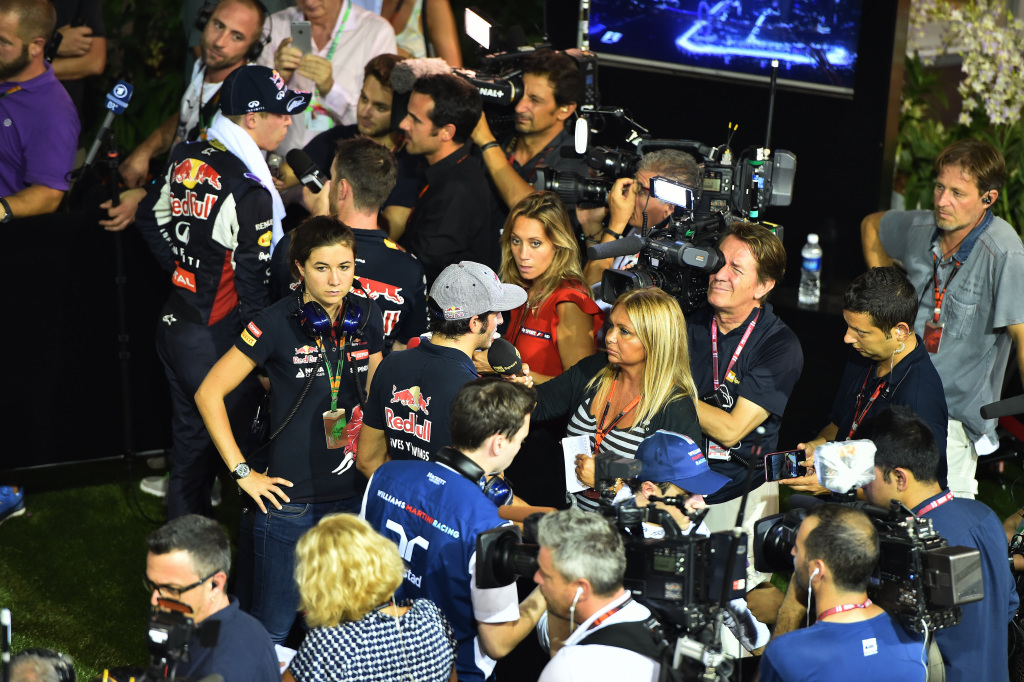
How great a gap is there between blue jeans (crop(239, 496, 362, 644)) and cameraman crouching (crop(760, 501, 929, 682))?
1.75 meters

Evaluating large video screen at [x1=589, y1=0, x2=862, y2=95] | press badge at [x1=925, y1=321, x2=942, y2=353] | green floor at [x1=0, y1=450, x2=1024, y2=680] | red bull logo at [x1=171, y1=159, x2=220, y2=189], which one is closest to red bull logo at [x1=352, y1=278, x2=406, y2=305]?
red bull logo at [x1=171, y1=159, x2=220, y2=189]

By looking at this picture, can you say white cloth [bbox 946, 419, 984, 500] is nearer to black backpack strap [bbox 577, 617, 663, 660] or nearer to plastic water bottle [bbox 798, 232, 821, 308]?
plastic water bottle [bbox 798, 232, 821, 308]

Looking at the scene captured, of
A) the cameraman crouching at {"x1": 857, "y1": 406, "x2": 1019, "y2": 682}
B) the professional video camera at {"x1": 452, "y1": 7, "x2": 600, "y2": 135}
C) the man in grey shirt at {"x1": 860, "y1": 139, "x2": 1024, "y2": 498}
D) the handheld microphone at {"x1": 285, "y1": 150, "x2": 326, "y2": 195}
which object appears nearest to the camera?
the cameraman crouching at {"x1": 857, "y1": 406, "x2": 1019, "y2": 682}

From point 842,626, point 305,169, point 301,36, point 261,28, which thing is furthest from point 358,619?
point 301,36

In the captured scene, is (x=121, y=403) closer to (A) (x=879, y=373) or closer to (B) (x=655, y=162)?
(B) (x=655, y=162)

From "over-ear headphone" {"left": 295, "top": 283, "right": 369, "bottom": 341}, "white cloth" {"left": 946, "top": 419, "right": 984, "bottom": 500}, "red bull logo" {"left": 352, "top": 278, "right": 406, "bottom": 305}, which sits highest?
"over-ear headphone" {"left": 295, "top": 283, "right": 369, "bottom": 341}

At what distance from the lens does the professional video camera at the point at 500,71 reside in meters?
5.54

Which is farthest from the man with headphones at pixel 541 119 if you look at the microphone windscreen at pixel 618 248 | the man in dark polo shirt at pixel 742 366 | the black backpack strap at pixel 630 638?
the black backpack strap at pixel 630 638

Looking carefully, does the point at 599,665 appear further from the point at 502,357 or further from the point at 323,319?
the point at 323,319

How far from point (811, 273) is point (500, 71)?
88.9 inches

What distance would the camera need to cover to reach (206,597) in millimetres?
2967

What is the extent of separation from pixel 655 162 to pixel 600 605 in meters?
2.48

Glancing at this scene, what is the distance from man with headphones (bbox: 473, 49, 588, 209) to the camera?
220 inches

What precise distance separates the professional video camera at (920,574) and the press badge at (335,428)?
73.8 inches
